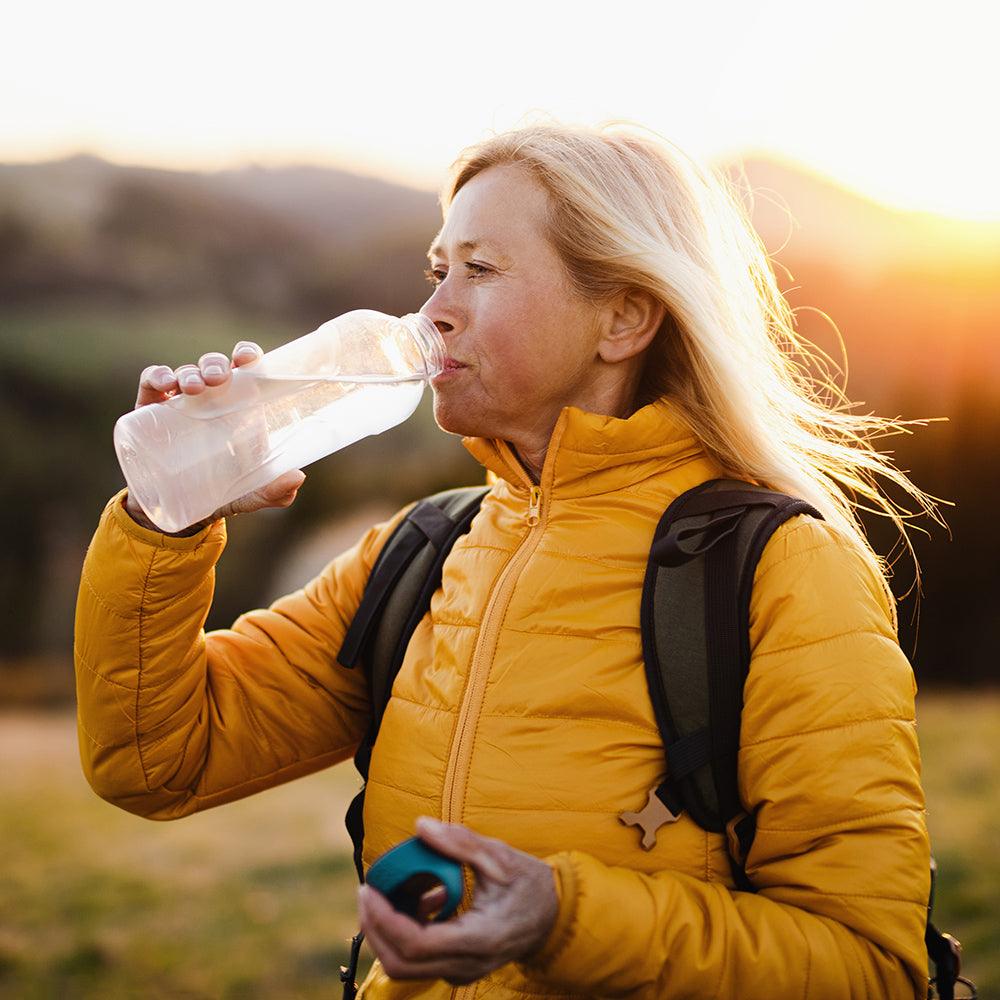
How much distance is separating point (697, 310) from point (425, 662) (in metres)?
0.87

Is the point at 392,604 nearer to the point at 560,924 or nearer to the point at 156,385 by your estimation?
the point at 156,385

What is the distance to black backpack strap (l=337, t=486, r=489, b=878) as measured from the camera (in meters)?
2.10

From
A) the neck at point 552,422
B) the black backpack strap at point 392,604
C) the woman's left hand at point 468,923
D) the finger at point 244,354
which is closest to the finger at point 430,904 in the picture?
the woman's left hand at point 468,923

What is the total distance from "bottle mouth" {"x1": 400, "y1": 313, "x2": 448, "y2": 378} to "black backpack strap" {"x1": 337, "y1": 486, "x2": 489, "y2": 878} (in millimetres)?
360

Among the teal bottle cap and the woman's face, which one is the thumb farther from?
the teal bottle cap

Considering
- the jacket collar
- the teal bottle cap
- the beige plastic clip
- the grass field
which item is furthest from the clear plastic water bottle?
the grass field

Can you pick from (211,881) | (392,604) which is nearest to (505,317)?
(392,604)

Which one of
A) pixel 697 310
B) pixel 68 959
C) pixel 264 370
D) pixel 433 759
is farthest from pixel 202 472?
A: pixel 68 959

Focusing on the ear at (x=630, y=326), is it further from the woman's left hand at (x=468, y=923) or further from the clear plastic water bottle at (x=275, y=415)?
the woman's left hand at (x=468, y=923)

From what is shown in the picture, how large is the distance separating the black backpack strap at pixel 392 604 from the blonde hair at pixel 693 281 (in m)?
0.52

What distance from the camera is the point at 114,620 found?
1.95 meters

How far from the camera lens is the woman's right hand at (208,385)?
187 cm

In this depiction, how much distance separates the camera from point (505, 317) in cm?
202

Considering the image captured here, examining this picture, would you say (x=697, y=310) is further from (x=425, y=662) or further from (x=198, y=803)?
(x=198, y=803)
